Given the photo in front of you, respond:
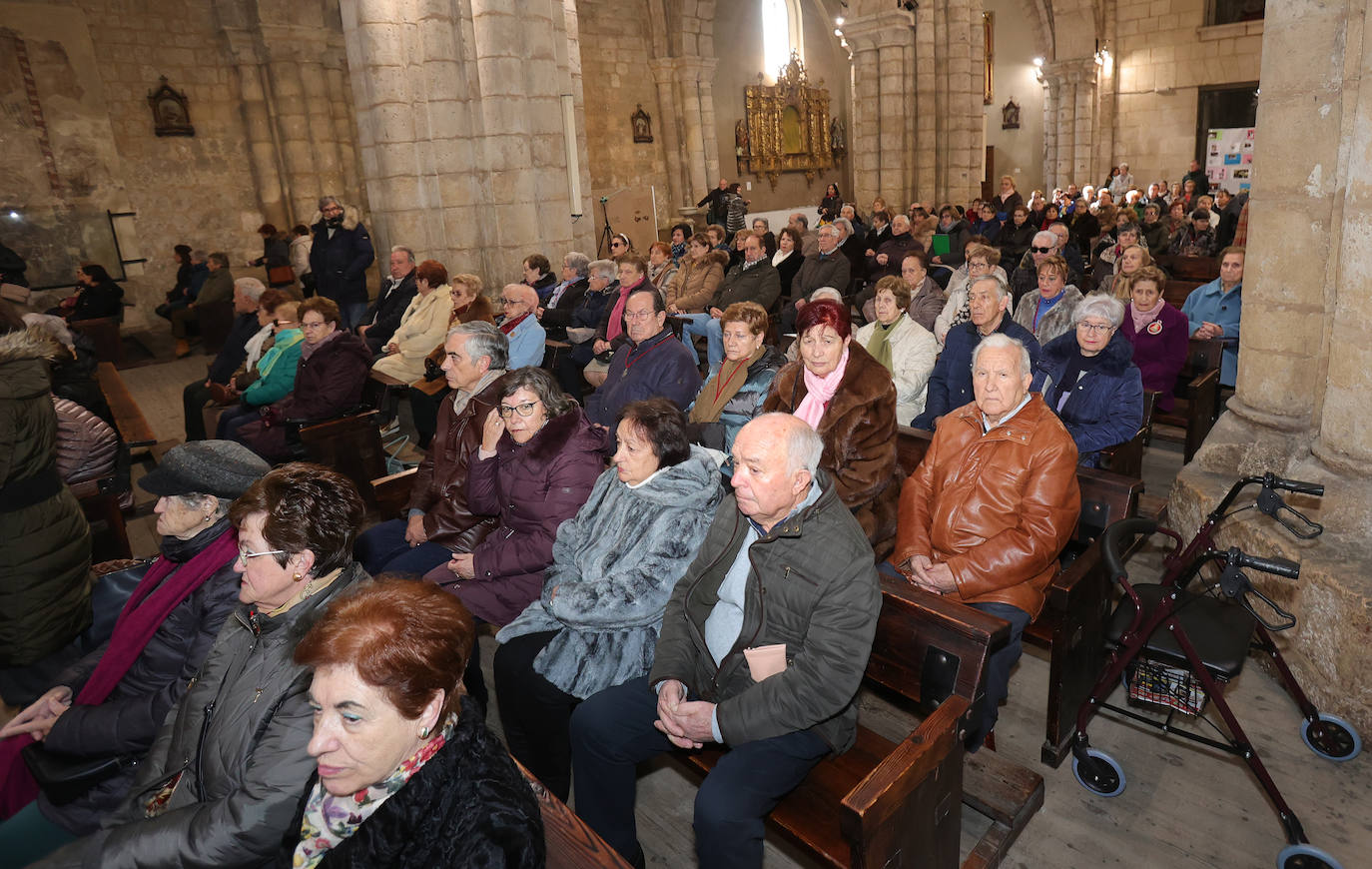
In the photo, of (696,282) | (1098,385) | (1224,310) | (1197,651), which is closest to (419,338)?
(696,282)

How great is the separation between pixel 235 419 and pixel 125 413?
111 cm

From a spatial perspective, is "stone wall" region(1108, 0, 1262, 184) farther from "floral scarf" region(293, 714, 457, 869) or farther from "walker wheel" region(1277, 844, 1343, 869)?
"floral scarf" region(293, 714, 457, 869)

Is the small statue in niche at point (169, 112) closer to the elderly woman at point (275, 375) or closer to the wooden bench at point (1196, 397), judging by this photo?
the elderly woman at point (275, 375)

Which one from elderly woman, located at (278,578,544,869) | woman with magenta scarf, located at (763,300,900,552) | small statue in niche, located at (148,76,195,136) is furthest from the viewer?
small statue in niche, located at (148,76,195,136)

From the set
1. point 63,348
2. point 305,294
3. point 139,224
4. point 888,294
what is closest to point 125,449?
point 63,348

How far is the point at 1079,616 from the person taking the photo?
9.09 ft

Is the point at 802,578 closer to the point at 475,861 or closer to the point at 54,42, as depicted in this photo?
the point at 475,861

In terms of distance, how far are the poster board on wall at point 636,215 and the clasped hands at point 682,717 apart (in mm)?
15386

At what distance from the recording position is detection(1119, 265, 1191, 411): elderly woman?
501 cm

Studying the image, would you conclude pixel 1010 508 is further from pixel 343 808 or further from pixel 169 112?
pixel 169 112

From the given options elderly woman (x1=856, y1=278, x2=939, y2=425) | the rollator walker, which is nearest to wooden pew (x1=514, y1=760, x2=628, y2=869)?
the rollator walker

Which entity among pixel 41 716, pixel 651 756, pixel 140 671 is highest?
pixel 140 671

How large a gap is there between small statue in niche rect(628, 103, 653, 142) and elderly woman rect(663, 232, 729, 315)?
947 centimetres

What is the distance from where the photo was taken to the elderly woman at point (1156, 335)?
5.01 metres
